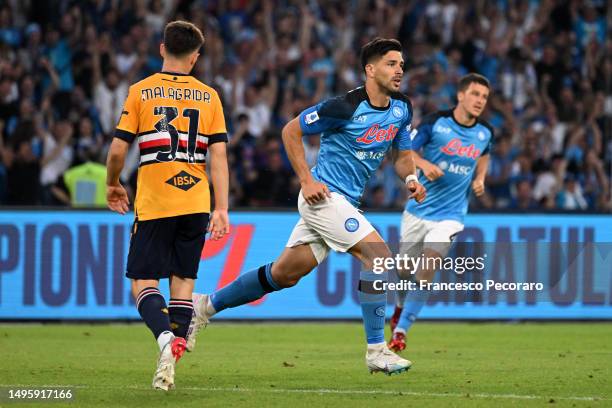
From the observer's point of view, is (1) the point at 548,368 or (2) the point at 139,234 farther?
(1) the point at 548,368

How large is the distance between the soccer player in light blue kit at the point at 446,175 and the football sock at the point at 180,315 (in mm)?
3932

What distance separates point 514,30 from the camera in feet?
68.7

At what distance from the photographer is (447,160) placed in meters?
11.5

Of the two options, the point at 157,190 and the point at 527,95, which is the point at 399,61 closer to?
the point at 157,190

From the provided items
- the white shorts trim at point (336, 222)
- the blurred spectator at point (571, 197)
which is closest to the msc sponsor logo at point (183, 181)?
the white shorts trim at point (336, 222)

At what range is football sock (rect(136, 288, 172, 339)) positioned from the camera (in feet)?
23.8

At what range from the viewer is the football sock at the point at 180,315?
7.55 meters

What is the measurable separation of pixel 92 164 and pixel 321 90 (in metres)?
4.52

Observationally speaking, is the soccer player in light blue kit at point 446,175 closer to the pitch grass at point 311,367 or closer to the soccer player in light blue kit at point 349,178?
the pitch grass at point 311,367

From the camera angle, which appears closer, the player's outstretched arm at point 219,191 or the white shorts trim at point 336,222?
the player's outstretched arm at point 219,191

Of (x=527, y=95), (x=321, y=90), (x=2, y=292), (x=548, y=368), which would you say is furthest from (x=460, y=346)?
(x=527, y=95)

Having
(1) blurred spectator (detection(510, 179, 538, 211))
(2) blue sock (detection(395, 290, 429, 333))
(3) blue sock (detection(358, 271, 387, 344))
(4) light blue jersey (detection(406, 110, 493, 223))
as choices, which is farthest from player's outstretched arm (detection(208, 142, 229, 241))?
(1) blurred spectator (detection(510, 179, 538, 211))

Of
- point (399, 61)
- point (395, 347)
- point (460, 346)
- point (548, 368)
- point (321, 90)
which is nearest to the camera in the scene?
point (399, 61)

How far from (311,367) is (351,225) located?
4.87 ft
